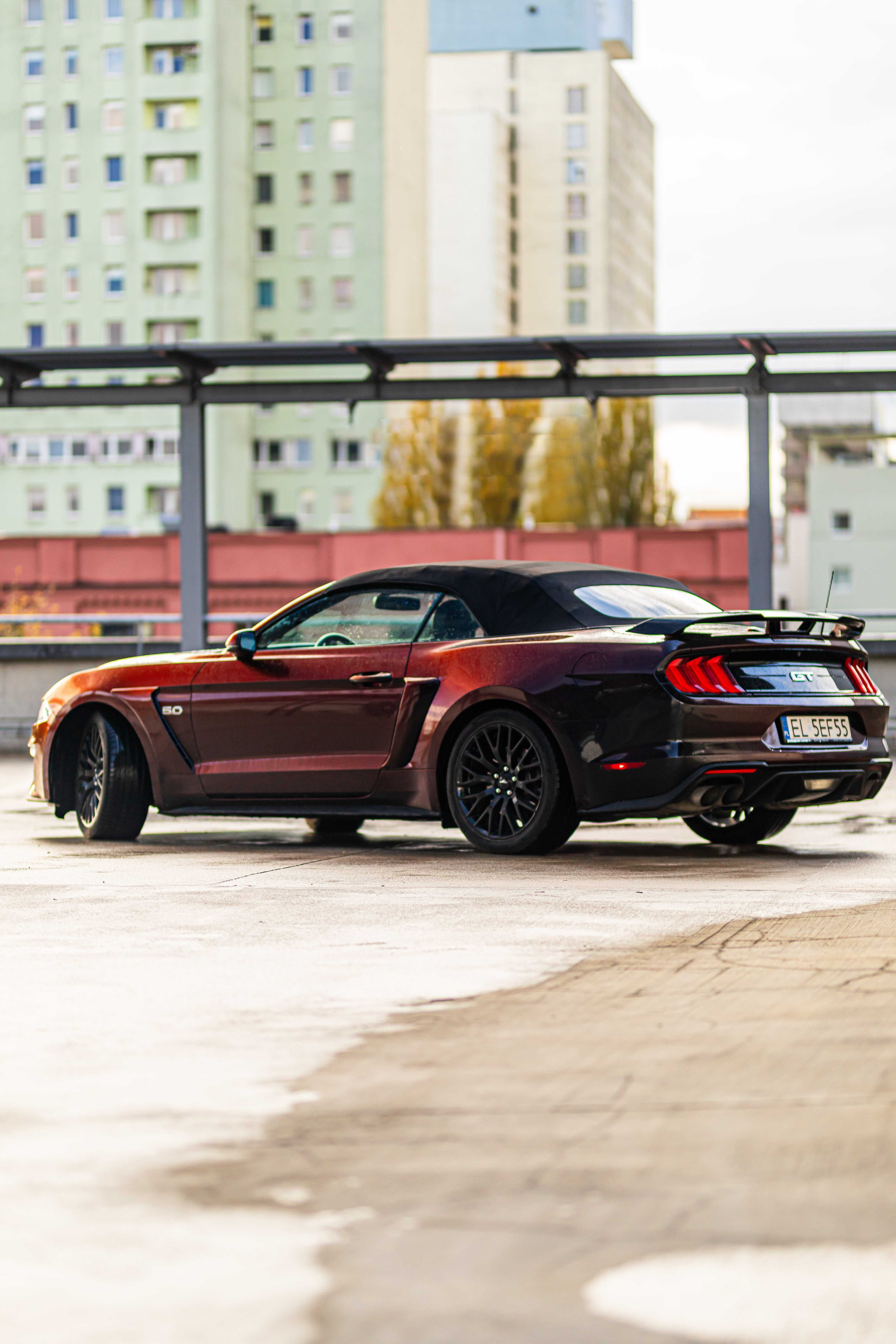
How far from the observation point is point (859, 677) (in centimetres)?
1029

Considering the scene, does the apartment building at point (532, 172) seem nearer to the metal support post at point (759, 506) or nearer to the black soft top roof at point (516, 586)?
the metal support post at point (759, 506)

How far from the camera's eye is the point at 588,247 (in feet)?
430

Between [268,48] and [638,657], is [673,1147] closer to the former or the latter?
[638,657]

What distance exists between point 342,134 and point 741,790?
9264 centimetres

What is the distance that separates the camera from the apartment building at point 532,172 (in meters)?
127

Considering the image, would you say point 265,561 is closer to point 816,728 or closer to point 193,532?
point 193,532

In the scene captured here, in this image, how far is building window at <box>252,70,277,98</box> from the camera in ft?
322

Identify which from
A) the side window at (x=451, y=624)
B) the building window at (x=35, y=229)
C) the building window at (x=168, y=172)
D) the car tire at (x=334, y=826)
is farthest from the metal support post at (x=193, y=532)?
the building window at (x=35, y=229)

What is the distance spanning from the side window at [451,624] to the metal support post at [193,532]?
10.3 m

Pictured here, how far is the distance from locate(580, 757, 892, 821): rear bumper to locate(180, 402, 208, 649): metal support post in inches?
449


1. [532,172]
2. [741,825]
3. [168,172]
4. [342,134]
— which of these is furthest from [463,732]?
[532,172]

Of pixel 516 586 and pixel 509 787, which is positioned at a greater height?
pixel 516 586

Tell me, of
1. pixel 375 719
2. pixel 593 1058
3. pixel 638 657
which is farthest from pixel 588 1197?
pixel 375 719

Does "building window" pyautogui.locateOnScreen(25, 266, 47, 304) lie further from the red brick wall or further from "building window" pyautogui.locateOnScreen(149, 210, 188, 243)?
the red brick wall
